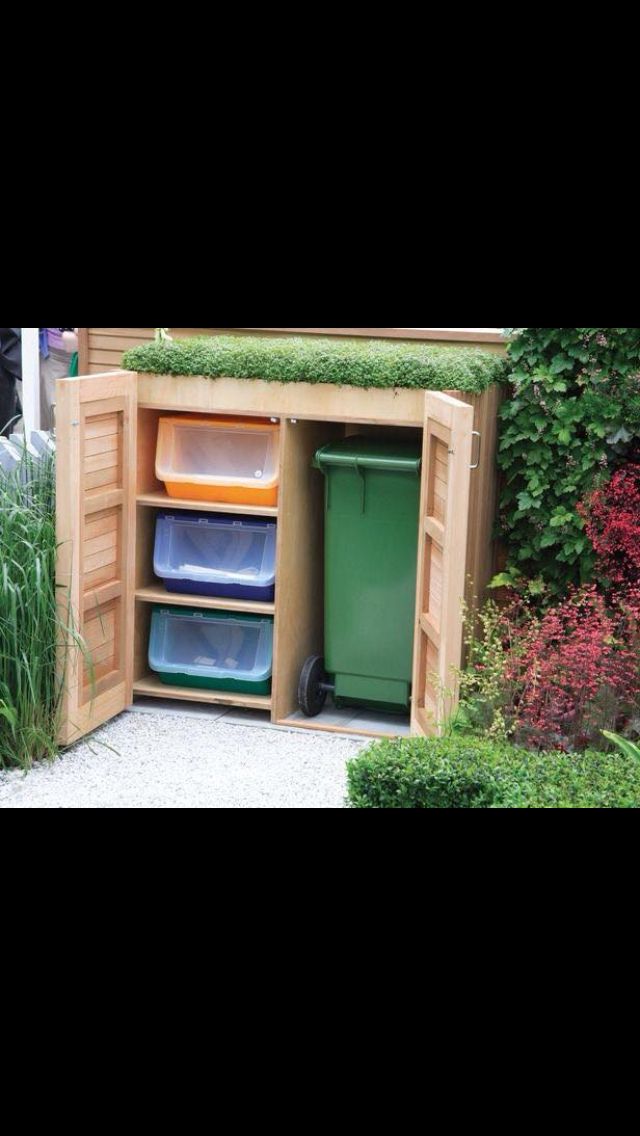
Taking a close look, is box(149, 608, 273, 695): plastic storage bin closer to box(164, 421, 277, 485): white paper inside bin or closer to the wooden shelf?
the wooden shelf

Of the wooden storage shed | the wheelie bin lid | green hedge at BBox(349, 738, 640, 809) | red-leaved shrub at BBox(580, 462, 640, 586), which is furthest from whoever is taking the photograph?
the wheelie bin lid

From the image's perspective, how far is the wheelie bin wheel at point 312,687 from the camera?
263 inches

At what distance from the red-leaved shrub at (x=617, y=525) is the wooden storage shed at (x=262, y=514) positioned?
56cm

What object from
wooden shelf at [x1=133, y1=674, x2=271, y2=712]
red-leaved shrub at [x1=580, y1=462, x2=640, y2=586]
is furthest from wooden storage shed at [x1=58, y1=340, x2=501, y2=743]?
red-leaved shrub at [x1=580, y1=462, x2=640, y2=586]

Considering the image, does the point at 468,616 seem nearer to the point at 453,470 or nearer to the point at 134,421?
the point at 453,470

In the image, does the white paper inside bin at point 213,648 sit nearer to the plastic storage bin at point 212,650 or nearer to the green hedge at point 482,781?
the plastic storage bin at point 212,650

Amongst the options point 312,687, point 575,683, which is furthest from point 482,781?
point 312,687

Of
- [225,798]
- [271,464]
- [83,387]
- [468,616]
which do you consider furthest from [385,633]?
[83,387]

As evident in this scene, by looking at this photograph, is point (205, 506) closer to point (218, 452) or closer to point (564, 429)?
point (218, 452)

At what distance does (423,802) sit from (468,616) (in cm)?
201

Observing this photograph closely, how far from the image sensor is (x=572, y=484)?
20.3 ft

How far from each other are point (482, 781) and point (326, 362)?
2426 millimetres

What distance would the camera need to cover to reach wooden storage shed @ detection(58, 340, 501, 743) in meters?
5.70

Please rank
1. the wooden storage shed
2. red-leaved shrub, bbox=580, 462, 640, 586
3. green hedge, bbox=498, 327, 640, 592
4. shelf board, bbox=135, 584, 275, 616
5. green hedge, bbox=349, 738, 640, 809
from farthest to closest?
shelf board, bbox=135, 584, 275, 616, green hedge, bbox=498, 327, 640, 592, red-leaved shrub, bbox=580, 462, 640, 586, the wooden storage shed, green hedge, bbox=349, 738, 640, 809
